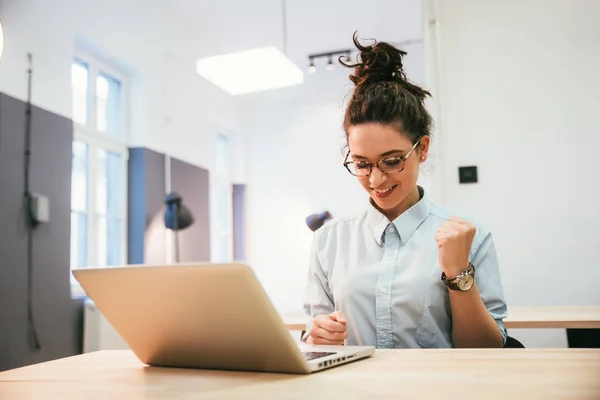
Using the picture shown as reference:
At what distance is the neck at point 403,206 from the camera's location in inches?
61.6

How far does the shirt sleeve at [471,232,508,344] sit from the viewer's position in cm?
142

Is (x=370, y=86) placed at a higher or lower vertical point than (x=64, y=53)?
lower

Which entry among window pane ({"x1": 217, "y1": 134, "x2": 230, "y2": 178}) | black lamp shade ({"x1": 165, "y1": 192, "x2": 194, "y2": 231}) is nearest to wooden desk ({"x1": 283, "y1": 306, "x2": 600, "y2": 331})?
black lamp shade ({"x1": 165, "y1": 192, "x2": 194, "y2": 231})

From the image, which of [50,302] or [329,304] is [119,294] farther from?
[50,302]

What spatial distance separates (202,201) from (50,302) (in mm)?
2443

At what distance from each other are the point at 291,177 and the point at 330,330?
617 centimetres

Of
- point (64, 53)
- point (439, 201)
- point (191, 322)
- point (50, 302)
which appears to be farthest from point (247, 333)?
point (64, 53)

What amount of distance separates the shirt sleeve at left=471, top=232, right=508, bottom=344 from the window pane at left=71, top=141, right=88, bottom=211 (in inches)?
138

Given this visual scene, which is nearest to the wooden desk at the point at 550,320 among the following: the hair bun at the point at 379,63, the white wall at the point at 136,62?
the hair bun at the point at 379,63

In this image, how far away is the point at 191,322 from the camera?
95 cm

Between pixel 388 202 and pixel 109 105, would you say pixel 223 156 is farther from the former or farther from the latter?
pixel 388 202

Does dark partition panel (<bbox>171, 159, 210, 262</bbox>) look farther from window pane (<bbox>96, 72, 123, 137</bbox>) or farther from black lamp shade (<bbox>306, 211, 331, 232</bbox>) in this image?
black lamp shade (<bbox>306, 211, 331, 232</bbox>)

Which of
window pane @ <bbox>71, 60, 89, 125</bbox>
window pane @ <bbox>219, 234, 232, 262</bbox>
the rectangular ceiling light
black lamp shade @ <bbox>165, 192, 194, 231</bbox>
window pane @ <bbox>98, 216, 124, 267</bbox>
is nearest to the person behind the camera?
the rectangular ceiling light

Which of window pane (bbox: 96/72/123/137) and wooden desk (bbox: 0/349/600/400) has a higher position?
window pane (bbox: 96/72/123/137)
